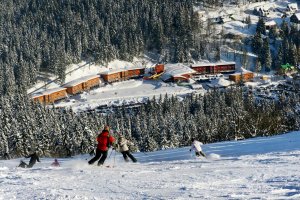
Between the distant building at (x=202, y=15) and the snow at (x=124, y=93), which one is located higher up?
the distant building at (x=202, y=15)

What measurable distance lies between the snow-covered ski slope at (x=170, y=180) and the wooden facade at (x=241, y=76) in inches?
3581

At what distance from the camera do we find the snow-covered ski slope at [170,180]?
11006mm

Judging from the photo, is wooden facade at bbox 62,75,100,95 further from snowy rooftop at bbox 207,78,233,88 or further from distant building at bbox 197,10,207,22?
distant building at bbox 197,10,207,22

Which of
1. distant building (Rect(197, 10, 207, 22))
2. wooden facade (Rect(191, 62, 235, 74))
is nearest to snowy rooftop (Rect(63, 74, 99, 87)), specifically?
wooden facade (Rect(191, 62, 235, 74))

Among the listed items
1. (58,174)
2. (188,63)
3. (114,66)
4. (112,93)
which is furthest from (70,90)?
(58,174)

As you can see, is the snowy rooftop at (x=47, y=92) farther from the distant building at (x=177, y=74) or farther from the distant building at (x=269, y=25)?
the distant building at (x=269, y=25)

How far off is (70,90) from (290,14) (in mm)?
91306

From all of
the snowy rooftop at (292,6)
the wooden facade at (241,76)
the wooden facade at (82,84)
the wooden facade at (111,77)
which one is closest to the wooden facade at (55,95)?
the wooden facade at (82,84)

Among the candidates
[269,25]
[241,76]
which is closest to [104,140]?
[241,76]

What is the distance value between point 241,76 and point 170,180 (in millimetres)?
96346

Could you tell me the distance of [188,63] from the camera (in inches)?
4569

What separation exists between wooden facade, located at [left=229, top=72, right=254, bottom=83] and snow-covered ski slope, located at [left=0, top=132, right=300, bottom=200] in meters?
90.9

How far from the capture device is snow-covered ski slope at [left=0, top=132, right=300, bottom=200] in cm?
1101

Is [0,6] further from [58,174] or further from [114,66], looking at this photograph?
[58,174]
